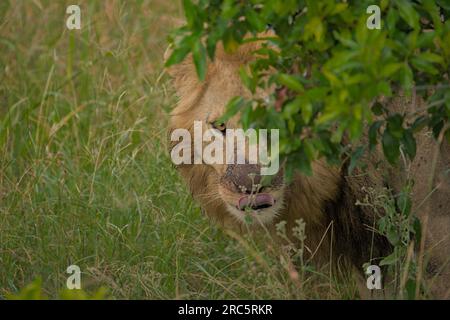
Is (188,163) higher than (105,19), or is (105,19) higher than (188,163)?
(105,19)

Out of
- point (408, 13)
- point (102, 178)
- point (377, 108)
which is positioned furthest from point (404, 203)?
point (102, 178)

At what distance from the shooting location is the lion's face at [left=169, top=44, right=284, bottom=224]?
168 inches

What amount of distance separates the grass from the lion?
0.19 meters

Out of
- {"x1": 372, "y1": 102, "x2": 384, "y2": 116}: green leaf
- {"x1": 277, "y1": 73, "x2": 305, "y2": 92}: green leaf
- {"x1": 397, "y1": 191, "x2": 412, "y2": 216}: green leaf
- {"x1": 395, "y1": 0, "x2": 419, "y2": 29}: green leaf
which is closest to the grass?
{"x1": 397, "y1": 191, "x2": 412, "y2": 216}: green leaf

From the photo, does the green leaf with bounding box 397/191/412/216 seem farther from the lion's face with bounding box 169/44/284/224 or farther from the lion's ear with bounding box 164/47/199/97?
the lion's ear with bounding box 164/47/199/97

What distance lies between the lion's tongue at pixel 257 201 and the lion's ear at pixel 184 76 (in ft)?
2.55

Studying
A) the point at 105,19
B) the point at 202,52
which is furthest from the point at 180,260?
the point at 105,19

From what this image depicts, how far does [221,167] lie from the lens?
452 cm

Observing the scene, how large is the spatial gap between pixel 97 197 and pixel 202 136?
969mm

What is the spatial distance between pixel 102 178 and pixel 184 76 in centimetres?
92

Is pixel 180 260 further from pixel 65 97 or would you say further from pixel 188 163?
pixel 65 97

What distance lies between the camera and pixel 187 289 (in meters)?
4.86
